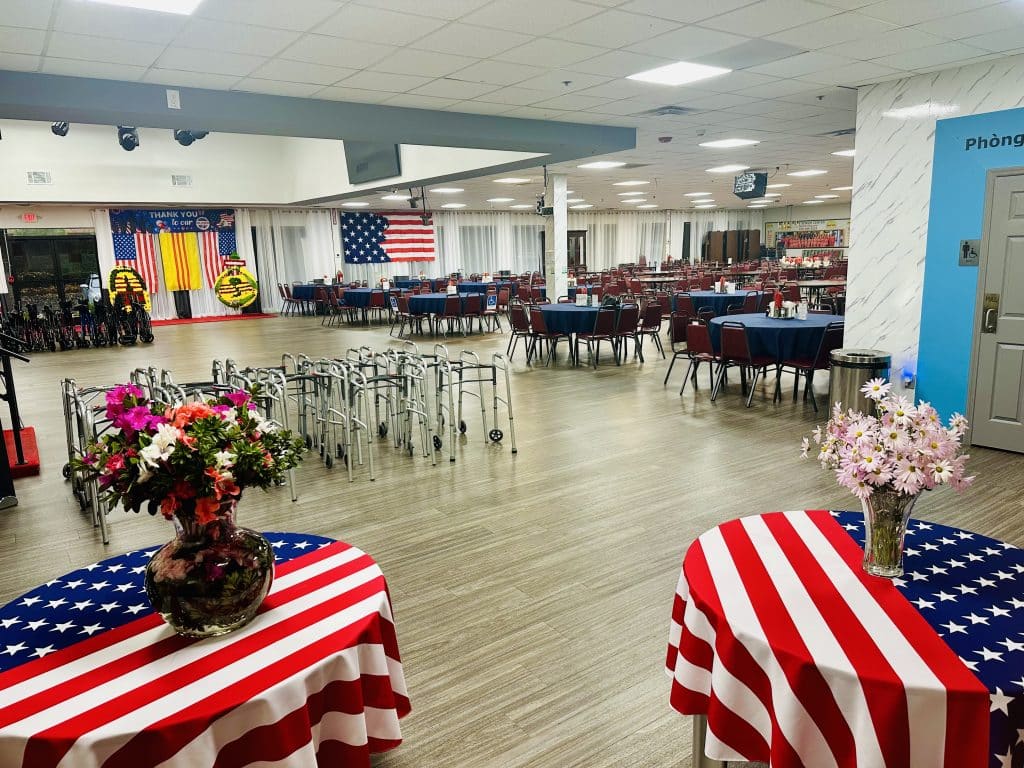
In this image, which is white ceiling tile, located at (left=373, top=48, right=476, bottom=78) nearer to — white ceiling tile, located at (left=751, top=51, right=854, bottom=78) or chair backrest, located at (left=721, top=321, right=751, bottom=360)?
white ceiling tile, located at (left=751, top=51, right=854, bottom=78)

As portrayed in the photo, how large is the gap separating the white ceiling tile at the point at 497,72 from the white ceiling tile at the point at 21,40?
9.33 ft

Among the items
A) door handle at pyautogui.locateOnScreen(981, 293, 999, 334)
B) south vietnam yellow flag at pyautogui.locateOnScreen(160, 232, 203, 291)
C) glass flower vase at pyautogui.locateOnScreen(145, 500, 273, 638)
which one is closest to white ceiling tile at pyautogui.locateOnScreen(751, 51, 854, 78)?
door handle at pyautogui.locateOnScreen(981, 293, 999, 334)

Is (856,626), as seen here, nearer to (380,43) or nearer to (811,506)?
(811,506)

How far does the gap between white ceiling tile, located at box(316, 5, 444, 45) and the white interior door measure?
13.8ft

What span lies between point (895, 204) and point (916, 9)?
1.95 meters

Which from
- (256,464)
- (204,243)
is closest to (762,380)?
(256,464)

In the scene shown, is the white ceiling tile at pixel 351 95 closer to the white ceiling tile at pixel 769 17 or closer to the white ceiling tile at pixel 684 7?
the white ceiling tile at pixel 684 7

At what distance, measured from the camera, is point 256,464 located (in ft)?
5.38

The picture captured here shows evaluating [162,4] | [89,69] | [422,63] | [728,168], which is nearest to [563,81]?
[422,63]

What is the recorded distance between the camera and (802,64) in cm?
552

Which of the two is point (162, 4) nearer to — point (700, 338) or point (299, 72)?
point (299, 72)

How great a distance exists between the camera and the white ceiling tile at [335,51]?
4766 mm

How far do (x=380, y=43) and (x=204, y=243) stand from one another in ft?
49.4

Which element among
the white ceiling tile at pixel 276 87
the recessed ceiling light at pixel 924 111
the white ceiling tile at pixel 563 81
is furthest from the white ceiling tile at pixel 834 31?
the white ceiling tile at pixel 276 87
